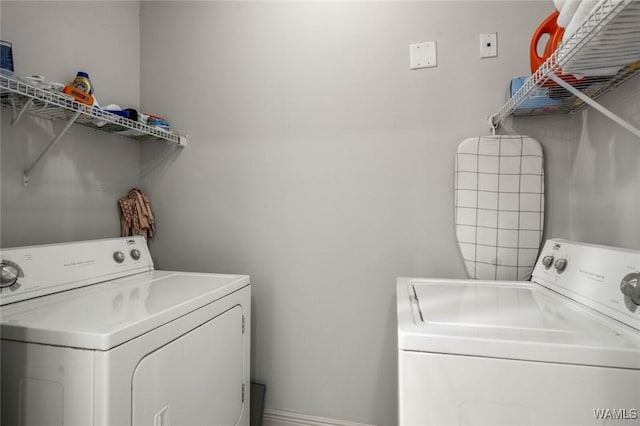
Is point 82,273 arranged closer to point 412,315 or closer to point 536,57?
point 412,315

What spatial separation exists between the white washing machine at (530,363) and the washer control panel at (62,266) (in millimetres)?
1195

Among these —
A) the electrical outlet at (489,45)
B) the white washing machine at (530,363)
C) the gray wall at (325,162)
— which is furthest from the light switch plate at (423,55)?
the white washing machine at (530,363)

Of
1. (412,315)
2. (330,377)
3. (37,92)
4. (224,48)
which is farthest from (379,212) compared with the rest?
(37,92)

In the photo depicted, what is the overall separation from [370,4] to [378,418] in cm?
205

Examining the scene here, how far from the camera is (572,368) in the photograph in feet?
2.13

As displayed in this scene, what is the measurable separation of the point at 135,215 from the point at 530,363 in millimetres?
1915

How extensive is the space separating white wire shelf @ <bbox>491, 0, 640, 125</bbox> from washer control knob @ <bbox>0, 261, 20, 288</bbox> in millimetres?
1763

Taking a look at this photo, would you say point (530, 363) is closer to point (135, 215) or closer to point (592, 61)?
point (592, 61)

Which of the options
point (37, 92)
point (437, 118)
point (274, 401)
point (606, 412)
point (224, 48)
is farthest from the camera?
point (224, 48)

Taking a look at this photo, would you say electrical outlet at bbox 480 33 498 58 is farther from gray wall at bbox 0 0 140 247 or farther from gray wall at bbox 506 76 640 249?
gray wall at bbox 0 0 140 247

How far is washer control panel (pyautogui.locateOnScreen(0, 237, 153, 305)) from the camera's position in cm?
101

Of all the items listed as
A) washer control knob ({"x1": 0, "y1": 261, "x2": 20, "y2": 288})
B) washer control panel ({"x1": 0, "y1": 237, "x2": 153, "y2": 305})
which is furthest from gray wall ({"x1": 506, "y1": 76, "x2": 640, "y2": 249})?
washer control knob ({"x1": 0, "y1": 261, "x2": 20, "y2": 288})

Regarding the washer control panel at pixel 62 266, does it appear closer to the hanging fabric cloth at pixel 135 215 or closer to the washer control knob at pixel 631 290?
the hanging fabric cloth at pixel 135 215

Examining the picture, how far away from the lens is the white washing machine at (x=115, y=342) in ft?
2.49
